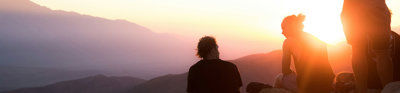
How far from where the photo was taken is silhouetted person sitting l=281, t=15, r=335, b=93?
5.11 meters

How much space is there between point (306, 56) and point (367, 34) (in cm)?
82

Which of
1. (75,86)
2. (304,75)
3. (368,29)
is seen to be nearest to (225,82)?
(304,75)

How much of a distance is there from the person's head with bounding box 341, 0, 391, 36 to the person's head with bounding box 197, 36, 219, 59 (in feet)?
5.90

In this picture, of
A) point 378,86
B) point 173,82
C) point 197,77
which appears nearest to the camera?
point 197,77

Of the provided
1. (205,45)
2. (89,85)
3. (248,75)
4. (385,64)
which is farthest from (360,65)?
(89,85)

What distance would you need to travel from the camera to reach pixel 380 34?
15.0 feet

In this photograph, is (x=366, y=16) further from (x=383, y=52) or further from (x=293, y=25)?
(x=293, y=25)

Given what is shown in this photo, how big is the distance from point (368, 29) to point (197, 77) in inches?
90.0

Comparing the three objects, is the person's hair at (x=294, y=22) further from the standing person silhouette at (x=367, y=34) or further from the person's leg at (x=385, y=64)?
the person's leg at (x=385, y=64)

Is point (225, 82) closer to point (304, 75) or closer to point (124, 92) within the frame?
point (304, 75)

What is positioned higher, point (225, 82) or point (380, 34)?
point (380, 34)

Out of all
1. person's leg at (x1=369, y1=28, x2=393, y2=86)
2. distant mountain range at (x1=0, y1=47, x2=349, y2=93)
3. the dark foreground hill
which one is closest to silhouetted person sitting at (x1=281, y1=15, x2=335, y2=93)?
person's leg at (x1=369, y1=28, x2=393, y2=86)

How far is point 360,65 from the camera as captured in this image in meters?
4.81

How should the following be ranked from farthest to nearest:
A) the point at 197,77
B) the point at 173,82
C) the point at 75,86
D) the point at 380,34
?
the point at 75,86, the point at 173,82, the point at 197,77, the point at 380,34
